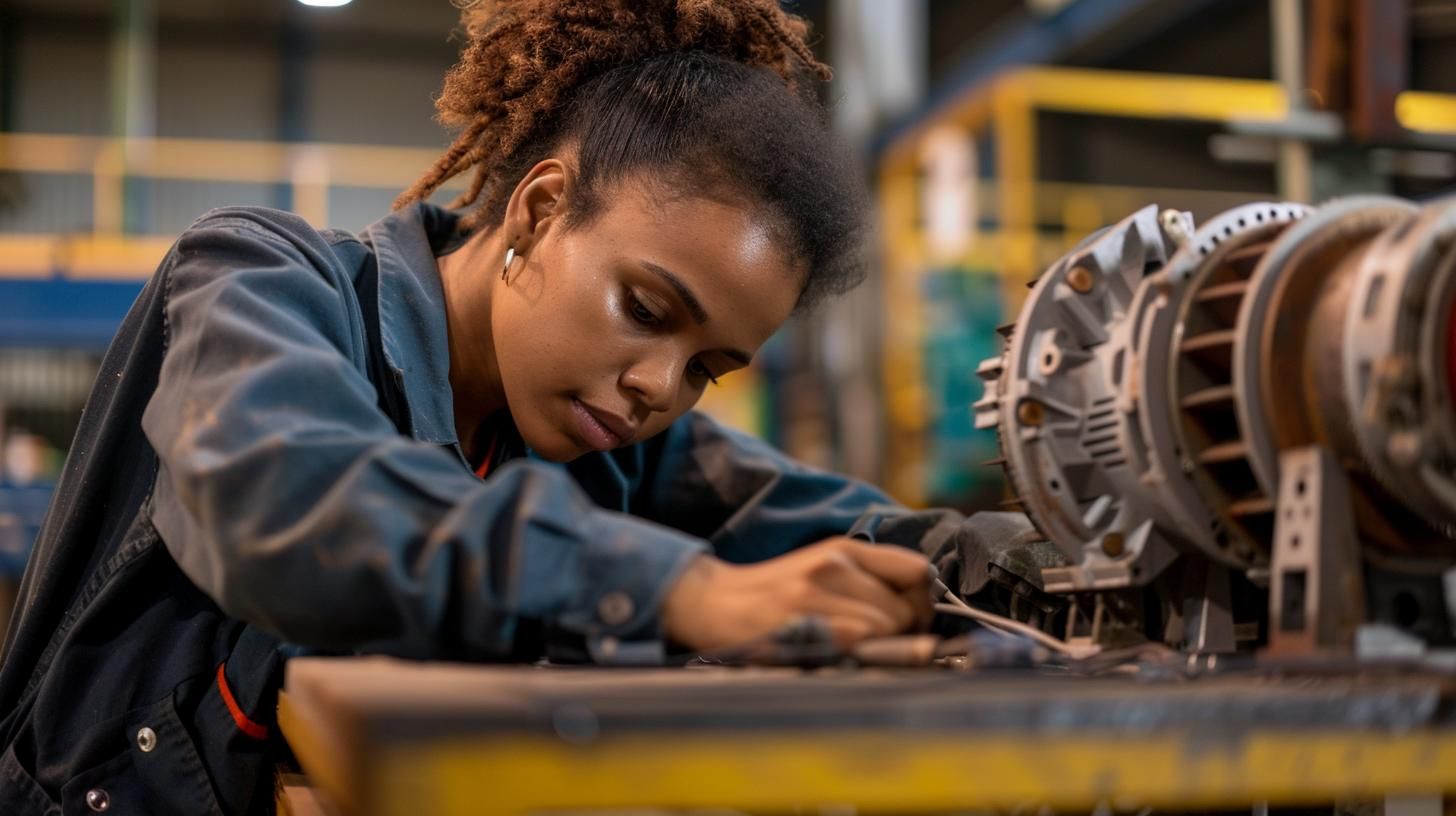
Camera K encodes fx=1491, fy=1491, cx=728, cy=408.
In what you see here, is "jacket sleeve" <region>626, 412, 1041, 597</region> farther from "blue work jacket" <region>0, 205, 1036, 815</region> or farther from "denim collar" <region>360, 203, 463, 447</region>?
"denim collar" <region>360, 203, 463, 447</region>

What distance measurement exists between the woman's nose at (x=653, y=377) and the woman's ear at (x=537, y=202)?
0.20 m

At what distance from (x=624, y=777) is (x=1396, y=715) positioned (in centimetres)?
45

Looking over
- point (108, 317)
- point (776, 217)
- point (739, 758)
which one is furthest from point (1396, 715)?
point (108, 317)

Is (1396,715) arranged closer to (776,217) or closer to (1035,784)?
(1035,784)

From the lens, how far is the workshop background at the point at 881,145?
375 cm

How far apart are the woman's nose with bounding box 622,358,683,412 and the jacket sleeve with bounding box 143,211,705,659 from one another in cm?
48

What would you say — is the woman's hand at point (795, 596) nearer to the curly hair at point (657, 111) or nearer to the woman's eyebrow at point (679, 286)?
the woman's eyebrow at point (679, 286)

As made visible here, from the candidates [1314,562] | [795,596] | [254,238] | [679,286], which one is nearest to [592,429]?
[679,286]

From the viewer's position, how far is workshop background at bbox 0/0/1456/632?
12.3 feet

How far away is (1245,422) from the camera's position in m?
1.16

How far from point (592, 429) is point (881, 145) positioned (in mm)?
6183

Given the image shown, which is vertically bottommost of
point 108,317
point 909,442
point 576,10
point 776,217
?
point 909,442

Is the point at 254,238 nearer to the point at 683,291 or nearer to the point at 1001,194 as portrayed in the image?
the point at 683,291

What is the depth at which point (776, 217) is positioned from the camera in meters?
1.66
